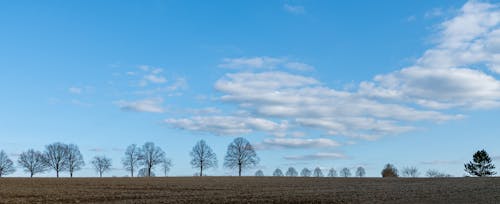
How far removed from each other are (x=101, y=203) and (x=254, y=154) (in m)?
94.6

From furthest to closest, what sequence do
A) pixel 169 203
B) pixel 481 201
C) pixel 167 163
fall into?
pixel 167 163
pixel 481 201
pixel 169 203

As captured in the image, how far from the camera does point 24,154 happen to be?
5320 inches

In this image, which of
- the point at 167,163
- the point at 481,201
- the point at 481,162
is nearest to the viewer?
the point at 481,201

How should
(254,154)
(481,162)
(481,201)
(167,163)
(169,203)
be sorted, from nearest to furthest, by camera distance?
1. (169,203)
2. (481,201)
3. (481,162)
4. (254,154)
5. (167,163)

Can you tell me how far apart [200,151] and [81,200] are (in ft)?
312

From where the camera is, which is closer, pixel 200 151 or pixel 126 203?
pixel 126 203

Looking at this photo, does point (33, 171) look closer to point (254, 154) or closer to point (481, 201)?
point (254, 154)

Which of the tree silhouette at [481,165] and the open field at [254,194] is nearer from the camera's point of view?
the open field at [254,194]

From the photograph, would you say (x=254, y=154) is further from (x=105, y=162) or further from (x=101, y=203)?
(x=101, y=203)

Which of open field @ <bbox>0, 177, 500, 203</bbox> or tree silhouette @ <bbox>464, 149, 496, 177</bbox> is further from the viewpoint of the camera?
tree silhouette @ <bbox>464, 149, 496, 177</bbox>

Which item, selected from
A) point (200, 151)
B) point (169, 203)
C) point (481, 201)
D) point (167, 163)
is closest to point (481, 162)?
point (200, 151)

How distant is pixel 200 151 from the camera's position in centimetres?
13450

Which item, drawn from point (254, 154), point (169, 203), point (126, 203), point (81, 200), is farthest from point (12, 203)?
point (254, 154)

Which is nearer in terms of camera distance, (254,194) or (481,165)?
(254,194)
